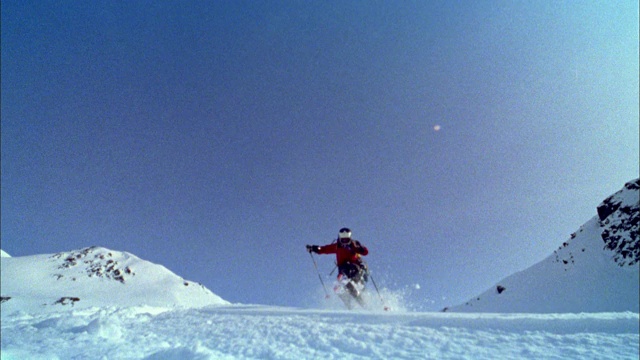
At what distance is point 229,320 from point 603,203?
67.7 feet

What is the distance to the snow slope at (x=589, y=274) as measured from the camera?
10.6 m

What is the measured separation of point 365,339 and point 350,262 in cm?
773

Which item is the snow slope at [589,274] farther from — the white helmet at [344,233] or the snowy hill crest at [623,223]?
the white helmet at [344,233]

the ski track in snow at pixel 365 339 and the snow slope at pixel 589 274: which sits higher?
the snow slope at pixel 589 274

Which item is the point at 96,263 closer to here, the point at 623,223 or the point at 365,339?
the point at 365,339

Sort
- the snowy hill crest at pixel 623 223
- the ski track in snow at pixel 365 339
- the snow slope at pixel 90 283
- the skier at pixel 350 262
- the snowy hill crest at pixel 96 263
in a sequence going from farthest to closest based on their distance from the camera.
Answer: the snowy hill crest at pixel 96 263 → the snow slope at pixel 90 283 → the snowy hill crest at pixel 623 223 → the skier at pixel 350 262 → the ski track in snow at pixel 365 339

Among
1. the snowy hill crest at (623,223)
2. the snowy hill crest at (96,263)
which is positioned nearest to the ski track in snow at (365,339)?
the snowy hill crest at (623,223)

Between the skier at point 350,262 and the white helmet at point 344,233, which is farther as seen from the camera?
the white helmet at point 344,233

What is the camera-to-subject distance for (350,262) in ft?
34.3

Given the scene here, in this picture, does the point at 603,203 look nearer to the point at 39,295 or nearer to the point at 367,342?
the point at 367,342

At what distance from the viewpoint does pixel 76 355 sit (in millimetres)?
2928

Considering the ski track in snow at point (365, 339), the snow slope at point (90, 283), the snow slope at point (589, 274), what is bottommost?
the ski track in snow at point (365, 339)

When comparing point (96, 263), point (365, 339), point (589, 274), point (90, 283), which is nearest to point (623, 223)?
point (589, 274)

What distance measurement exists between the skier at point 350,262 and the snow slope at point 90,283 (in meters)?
29.7
